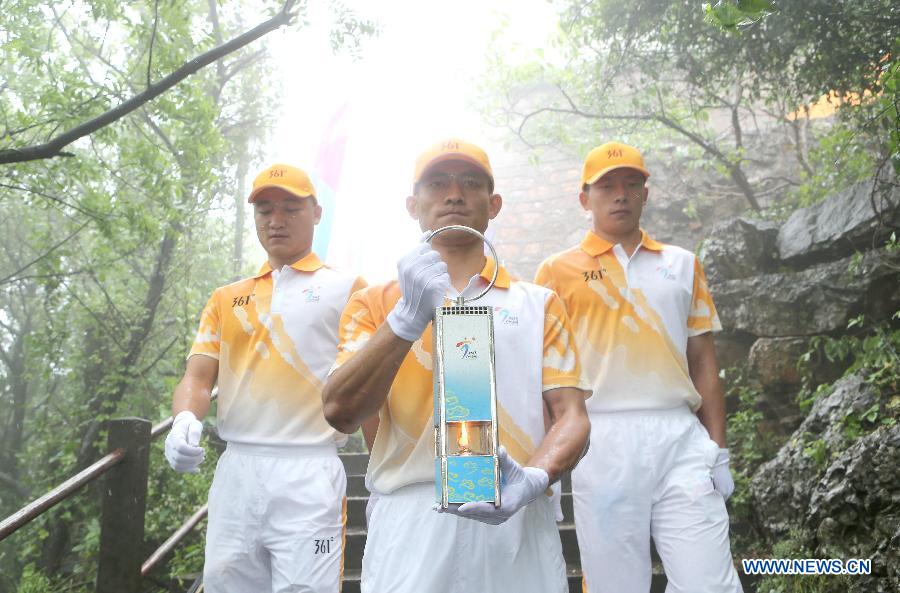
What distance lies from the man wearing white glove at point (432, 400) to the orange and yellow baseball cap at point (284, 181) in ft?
3.86

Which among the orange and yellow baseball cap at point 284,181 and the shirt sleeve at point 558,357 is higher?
the orange and yellow baseball cap at point 284,181

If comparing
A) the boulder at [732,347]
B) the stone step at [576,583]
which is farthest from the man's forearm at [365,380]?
the boulder at [732,347]

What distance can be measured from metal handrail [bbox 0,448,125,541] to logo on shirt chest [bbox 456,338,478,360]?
63.9 inches

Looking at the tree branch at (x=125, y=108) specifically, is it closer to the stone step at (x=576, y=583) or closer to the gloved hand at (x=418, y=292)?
the stone step at (x=576, y=583)

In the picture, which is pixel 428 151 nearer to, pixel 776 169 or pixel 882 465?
pixel 882 465

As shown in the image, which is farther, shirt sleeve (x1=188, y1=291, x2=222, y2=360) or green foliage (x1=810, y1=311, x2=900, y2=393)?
green foliage (x1=810, y1=311, x2=900, y2=393)

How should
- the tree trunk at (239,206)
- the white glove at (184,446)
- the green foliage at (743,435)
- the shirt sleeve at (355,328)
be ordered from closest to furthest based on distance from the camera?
the shirt sleeve at (355,328), the white glove at (184,446), the green foliage at (743,435), the tree trunk at (239,206)

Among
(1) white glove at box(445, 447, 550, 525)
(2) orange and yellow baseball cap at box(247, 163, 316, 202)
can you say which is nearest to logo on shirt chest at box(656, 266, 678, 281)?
(2) orange and yellow baseball cap at box(247, 163, 316, 202)

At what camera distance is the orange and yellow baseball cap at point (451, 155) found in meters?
2.17

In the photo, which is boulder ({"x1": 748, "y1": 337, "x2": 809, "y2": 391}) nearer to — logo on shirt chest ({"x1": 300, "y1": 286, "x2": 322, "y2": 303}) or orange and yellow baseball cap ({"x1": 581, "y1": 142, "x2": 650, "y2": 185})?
orange and yellow baseball cap ({"x1": 581, "y1": 142, "x2": 650, "y2": 185})

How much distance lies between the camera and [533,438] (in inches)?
79.7

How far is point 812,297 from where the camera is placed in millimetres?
5727

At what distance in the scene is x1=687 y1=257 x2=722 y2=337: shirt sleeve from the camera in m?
3.27

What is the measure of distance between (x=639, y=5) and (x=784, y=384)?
3433mm
